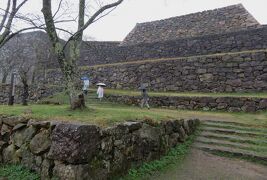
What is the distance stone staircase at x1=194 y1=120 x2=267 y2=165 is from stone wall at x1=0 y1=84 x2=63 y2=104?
10191 mm

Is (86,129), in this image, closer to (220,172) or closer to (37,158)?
(37,158)

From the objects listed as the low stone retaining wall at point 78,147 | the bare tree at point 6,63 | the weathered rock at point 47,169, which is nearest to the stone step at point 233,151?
the low stone retaining wall at point 78,147

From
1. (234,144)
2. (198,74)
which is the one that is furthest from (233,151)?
(198,74)

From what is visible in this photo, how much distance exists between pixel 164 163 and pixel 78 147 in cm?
208

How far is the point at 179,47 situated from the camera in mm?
15875

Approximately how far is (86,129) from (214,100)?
8150 mm

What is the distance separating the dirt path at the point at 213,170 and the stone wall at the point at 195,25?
10288 millimetres

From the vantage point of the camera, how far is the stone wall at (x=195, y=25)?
15.0m

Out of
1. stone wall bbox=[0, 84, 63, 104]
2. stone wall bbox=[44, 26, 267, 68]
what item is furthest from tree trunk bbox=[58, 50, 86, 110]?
stone wall bbox=[0, 84, 63, 104]

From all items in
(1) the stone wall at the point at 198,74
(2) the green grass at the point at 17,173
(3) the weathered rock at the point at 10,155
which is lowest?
(2) the green grass at the point at 17,173

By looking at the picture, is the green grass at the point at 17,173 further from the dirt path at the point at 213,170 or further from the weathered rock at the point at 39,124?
the dirt path at the point at 213,170

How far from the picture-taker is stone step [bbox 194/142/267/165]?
5.69 meters

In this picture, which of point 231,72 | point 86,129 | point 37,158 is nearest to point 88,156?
point 86,129

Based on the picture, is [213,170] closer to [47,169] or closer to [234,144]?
[234,144]
